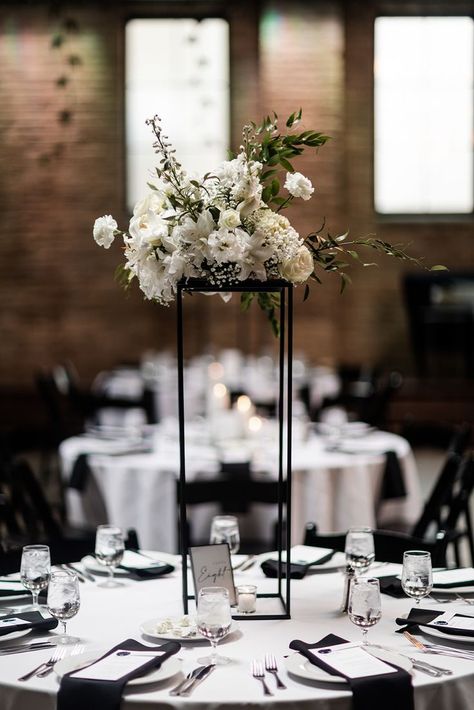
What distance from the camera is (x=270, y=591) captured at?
120 inches

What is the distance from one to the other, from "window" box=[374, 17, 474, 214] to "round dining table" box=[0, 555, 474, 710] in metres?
10.8

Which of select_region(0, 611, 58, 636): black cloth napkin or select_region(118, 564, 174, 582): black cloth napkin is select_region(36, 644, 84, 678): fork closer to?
select_region(0, 611, 58, 636): black cloth napkin

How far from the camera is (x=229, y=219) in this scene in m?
2.68

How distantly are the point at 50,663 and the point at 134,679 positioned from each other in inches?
10.0

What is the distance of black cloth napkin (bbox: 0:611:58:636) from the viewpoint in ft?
8.65

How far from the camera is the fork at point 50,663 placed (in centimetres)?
236

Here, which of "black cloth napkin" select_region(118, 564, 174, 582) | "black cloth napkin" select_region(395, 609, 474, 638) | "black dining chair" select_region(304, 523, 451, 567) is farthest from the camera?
"black dining chair" select_region(304, 523, 451, 567)

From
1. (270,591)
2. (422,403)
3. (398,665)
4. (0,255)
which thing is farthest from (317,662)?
(0,255)

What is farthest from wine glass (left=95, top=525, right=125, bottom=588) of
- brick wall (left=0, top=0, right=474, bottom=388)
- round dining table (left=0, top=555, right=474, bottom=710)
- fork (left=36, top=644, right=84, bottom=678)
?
brick wall (left=0, top=0, right=474, bottom=388)

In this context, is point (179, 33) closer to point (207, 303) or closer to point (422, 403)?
point (207, 303)

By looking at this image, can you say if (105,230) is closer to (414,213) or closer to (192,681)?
(192,681)

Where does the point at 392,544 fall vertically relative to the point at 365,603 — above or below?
below

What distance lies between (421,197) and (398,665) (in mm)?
Result: 11748

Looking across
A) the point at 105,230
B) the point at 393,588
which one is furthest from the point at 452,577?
the point at 105,230
